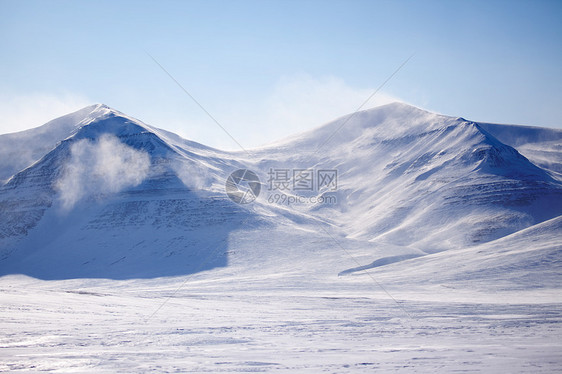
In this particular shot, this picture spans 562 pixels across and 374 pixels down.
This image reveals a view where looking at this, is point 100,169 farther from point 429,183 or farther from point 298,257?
point 429,183

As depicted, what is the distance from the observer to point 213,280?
215 ft

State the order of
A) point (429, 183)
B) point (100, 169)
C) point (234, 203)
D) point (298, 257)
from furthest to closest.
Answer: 1. point (100, 169)
2. point (429, 183)
3. point (234, 203)
4. point (298, 257)

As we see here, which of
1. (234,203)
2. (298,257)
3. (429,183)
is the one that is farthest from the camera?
(429,183)

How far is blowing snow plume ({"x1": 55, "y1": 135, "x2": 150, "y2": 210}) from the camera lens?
360 ft

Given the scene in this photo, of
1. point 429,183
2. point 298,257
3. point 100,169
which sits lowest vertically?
point 298,257

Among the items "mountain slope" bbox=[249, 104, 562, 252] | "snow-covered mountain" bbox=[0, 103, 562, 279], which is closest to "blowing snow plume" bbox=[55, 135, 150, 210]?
"snow-covered mountain" bbox=[0, 103, 562, 279]

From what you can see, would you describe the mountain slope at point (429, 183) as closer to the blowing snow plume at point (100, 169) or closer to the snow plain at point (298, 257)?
the snow plain at point (298, 257)

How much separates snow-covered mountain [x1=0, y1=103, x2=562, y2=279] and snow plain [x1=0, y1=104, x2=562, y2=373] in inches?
20.9

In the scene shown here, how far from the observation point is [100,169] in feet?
386

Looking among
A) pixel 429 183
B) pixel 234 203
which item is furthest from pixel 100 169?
pixel 429 183

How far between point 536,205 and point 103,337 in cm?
9311

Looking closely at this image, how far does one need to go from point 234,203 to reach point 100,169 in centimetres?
4305

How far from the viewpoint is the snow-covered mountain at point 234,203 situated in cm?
8194

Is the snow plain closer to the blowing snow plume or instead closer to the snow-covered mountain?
the snow-covered mountain
